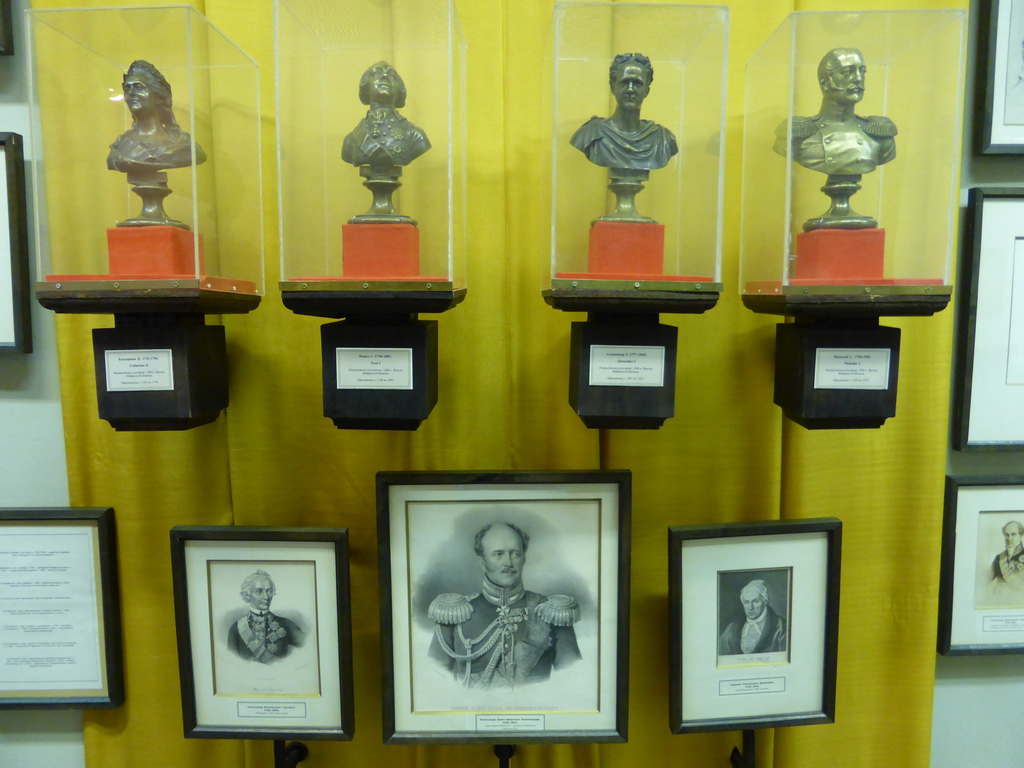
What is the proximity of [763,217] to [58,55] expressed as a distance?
3.41ft

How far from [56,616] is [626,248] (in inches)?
44.7

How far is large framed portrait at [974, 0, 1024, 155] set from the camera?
1.11 metres

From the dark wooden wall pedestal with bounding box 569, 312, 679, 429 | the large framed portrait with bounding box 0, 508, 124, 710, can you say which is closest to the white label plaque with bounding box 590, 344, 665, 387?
the dark wooden wall pedestal with bounding box 569, 312, 679, 429

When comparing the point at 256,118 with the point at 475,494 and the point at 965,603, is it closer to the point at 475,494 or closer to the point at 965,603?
the point at 475,494

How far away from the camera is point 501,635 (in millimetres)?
1027

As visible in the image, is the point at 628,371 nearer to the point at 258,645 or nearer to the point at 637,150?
the point at 637,150

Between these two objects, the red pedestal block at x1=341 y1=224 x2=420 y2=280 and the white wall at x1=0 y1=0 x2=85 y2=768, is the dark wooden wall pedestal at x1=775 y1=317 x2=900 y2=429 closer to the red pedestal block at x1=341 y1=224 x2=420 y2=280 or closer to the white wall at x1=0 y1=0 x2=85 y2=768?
the red pedestal block at x1=341 y1=224 x2=420 y2=280

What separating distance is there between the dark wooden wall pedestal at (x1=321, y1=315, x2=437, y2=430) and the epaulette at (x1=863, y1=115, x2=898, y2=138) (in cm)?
66

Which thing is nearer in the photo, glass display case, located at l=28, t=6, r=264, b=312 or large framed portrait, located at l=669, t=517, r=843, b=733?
glass display case, located at l=28, t=6, r=264, b=312

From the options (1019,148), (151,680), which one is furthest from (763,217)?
(151,680)
